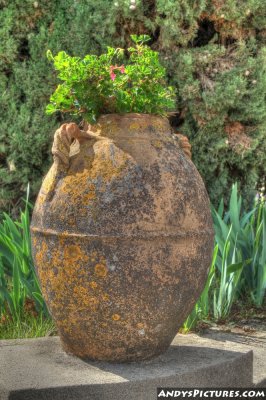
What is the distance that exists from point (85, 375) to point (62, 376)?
9cm

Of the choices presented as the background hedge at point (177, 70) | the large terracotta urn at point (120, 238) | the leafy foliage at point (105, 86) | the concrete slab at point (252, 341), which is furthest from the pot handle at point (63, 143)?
the background hedge at point (177, 70)

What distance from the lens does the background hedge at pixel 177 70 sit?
4344 mm

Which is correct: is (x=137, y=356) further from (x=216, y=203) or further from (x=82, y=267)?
(x=216, y=203)

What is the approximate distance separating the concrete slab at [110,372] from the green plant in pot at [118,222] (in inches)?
3.4

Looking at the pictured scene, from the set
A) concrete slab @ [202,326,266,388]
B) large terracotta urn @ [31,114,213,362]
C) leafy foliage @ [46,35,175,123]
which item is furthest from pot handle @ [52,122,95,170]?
concrete slab @ [202,326,266,388]

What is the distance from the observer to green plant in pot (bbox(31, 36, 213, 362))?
2.45 metres

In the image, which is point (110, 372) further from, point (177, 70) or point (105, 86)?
point (177, 70)

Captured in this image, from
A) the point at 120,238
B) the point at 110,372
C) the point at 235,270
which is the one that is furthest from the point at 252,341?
the point at 120,238

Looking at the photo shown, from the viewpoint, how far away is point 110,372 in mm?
2514

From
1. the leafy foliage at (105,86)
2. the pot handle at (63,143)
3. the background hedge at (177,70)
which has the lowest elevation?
the pot handle at (63,143)

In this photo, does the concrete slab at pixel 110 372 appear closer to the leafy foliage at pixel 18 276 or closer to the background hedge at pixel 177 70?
the leafy foliage at pixel 18 276

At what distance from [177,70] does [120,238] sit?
2.31 meters

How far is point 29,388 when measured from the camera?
7.72 ft

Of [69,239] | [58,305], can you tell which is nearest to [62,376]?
[58,305]
